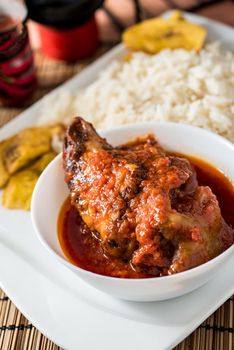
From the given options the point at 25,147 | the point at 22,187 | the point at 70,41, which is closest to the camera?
the point at 22,187

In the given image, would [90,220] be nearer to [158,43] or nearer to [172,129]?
[172,129]

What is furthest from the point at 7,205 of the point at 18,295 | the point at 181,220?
the point at 181,220

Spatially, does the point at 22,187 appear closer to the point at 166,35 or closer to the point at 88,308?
the point at 88,308

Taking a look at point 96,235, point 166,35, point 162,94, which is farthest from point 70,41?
point 96,235

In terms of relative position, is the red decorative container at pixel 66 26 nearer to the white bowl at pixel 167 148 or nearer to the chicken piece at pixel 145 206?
the white bowl at pixel 167 148

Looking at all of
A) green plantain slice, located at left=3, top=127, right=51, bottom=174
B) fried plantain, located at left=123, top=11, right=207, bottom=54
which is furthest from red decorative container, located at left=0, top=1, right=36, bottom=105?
fried plantain, located at left=123, top=11, right=207, bottom=54
